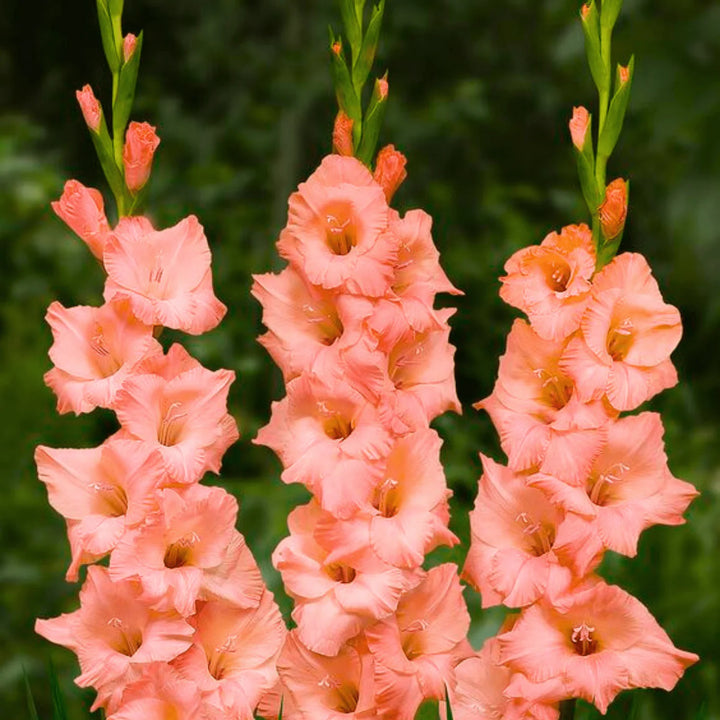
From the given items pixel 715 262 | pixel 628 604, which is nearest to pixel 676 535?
pixel 715 262

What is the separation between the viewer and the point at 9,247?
4.37 m

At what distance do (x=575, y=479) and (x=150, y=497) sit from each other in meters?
0.41

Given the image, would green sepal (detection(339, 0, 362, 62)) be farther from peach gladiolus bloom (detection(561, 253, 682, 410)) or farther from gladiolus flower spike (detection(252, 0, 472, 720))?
peach gladiolus bloom (detection(561, 253, 682, 410))

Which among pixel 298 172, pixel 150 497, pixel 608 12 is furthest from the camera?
pixel 298 172

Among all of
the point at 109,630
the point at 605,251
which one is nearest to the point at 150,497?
the point at 109,630

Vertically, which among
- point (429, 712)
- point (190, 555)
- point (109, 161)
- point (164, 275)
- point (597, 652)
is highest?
point (109, 161)

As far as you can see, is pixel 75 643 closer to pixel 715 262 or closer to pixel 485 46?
pixel 715 262

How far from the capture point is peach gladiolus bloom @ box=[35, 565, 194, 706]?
5.20ft

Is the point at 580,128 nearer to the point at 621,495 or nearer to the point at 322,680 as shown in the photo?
the point at 621,495

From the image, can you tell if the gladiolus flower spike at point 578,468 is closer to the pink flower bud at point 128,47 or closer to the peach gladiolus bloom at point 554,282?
the peach gladiolus bloom at point 554,282

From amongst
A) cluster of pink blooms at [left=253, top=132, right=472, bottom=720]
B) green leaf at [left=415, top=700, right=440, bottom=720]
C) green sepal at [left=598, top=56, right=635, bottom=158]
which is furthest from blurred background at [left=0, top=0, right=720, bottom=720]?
green sepal at [left=598, top=56, right=635, bottom=158]

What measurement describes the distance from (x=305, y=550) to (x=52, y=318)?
0.34 metres

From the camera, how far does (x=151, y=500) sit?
155cm

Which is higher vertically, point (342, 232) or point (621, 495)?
point (342, 232)
